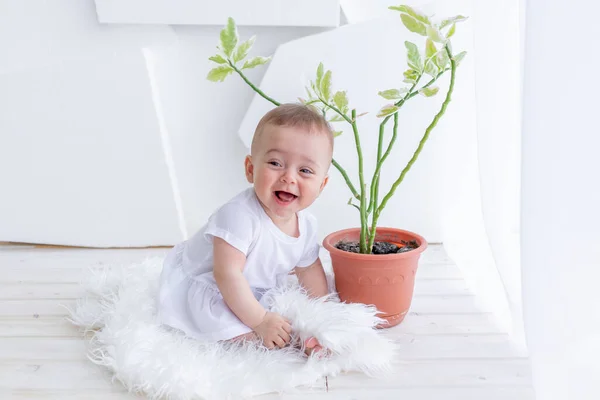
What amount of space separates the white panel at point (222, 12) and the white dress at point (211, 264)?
743 mm

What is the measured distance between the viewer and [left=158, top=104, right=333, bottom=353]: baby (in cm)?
126

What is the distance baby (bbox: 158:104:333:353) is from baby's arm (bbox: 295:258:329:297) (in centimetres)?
8

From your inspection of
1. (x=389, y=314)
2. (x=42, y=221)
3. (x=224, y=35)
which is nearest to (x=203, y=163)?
(x=42, y=221)

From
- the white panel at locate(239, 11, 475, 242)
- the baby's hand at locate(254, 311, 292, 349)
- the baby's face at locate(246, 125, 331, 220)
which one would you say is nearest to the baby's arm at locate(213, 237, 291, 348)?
the baby's hand at locate(254, 311, 292, 349)

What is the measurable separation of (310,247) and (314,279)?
0.08 metres

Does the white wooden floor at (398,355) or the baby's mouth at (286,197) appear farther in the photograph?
the baby's mouth at (286,197)

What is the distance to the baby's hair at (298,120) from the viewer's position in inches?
49.8

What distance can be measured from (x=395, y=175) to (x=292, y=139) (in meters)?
0.82

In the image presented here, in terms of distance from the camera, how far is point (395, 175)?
1998 millimetres

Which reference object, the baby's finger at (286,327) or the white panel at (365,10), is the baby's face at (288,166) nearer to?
the baby's finger at (286,327)

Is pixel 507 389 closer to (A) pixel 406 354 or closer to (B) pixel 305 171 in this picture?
(A) pixel 406 354

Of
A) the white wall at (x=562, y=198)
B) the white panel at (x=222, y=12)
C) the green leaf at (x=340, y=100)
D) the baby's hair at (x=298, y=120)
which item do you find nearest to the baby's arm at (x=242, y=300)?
the baby's hair at (x=298, y=120)

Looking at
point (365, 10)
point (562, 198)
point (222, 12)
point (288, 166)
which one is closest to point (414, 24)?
point (288, 166)

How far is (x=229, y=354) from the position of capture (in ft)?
3.99
